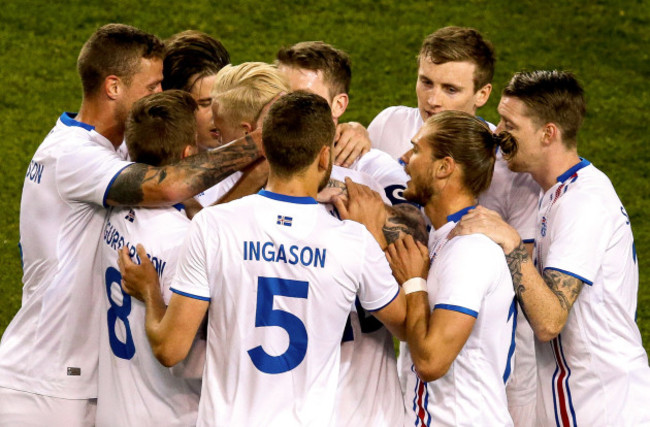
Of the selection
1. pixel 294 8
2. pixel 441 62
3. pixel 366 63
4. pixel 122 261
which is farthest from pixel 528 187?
pixel 294 8

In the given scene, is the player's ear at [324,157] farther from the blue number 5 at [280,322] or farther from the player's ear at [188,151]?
the player's ear at [188,151]

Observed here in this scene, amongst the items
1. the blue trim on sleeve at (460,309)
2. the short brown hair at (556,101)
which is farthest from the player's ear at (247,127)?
the short brown hair at (556,101)

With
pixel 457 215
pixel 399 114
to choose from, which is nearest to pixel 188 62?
pixel 399 114

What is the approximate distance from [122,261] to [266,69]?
109 cm

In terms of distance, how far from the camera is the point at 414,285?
409cm

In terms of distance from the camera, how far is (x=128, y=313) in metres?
4.23

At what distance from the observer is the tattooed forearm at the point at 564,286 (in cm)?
434

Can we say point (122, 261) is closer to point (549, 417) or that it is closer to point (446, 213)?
point (446, 213)

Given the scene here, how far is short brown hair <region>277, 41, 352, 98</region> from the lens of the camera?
5.09m

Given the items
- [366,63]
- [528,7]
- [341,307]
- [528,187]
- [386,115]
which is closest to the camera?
[341,307]

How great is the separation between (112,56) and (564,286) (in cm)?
240

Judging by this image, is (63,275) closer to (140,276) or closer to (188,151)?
(140,276)

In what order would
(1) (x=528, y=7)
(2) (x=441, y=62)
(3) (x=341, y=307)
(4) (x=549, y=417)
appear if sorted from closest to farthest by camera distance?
(3) (x=341, y=307), (4) (x=549, y=417), (2) (x=441, y=62), (1) (x=528, y=7)

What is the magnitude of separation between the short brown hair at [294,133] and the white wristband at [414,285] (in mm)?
698
